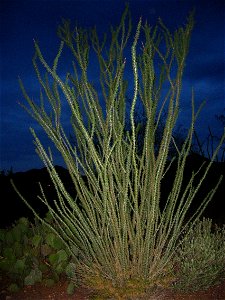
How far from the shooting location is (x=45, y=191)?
313 inches

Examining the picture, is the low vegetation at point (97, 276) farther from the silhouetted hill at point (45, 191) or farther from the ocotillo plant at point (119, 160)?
the silhouetted hill at point (45, 191)

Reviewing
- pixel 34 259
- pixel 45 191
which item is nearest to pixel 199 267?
pixel 34 259

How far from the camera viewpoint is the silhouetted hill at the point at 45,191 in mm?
7114

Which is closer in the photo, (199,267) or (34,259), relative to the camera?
(199,267)

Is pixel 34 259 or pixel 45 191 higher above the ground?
pixel 45 191

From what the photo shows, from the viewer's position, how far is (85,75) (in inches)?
120

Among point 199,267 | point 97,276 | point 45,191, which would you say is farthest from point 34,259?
point 45,191

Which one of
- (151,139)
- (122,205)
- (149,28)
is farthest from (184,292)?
(149,28)

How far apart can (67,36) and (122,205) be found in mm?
1342

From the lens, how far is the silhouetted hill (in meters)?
7.11

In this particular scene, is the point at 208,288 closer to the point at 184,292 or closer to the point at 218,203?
the point at 184,292

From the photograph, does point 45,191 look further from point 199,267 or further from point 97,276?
point 199,267

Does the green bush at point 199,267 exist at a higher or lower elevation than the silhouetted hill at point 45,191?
lower

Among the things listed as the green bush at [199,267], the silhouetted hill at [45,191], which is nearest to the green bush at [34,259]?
the green bush at [199,267]
